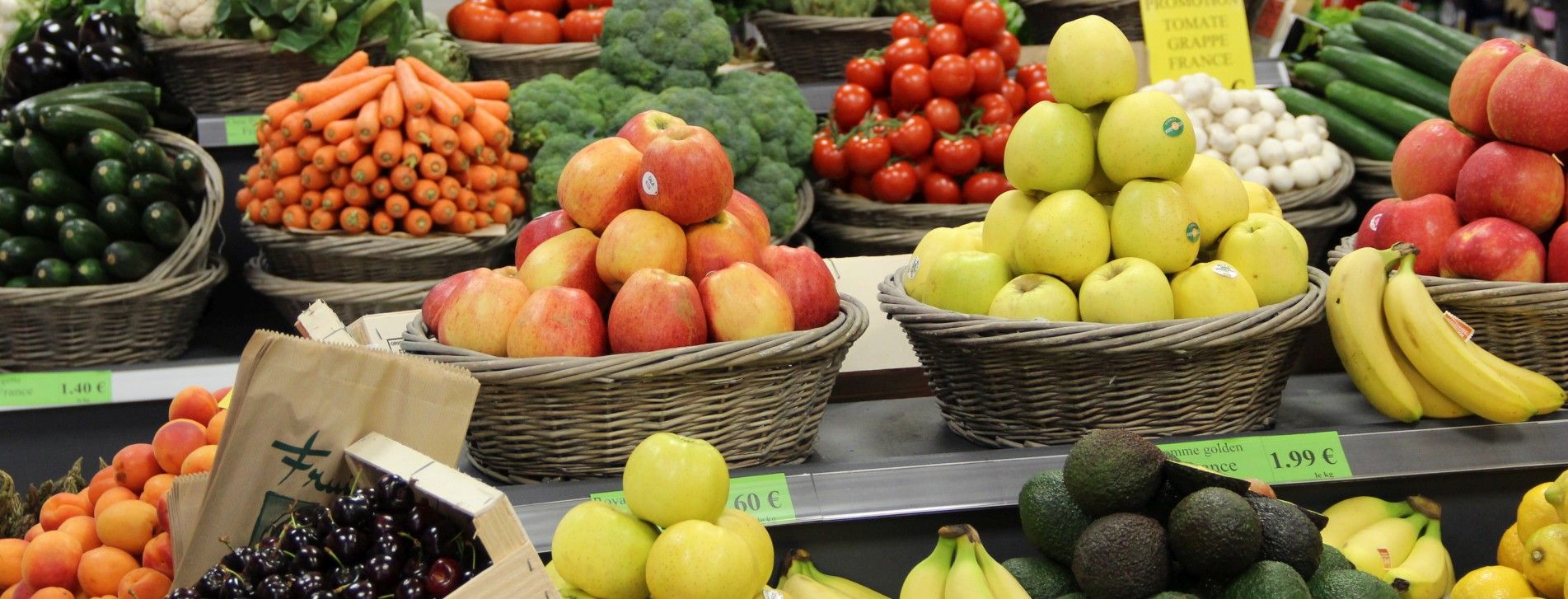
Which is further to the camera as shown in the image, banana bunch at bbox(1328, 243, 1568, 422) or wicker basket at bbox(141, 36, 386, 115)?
wicker basket at bbox(141, 36, 386, 115)

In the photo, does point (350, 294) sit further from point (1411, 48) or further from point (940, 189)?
point (1411, 48)

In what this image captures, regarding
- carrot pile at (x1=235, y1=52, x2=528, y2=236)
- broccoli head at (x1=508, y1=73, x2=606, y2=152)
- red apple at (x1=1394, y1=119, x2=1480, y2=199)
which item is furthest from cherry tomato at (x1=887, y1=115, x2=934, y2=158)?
red apple at (x1=1394, y1=119, x2=1480, y2=199)

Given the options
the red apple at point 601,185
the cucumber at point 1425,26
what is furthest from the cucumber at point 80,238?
the cucumber at point 1425,26

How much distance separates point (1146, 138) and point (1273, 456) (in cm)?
37

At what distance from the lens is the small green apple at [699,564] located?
94cm

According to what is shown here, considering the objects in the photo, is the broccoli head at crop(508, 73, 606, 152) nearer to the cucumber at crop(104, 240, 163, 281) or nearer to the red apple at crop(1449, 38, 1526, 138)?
the cucumber at crop(104, 240, 163, 281)

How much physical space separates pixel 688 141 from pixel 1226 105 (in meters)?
1.71

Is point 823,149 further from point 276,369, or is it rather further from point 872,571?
point 276,369

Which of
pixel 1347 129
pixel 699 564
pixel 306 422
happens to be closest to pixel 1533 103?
pixel 699 564

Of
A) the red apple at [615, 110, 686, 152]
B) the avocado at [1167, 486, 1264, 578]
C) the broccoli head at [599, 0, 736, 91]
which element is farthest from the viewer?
the broccoli head at [599, 0, 736, 91]

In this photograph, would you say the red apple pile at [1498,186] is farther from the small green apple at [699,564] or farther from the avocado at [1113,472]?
the small green apple at [699,564]

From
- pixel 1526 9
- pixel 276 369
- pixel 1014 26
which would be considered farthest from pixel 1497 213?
pixel 1526 9

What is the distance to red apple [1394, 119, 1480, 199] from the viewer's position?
5.24ft

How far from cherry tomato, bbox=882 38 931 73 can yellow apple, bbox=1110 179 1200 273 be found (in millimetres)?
1346
